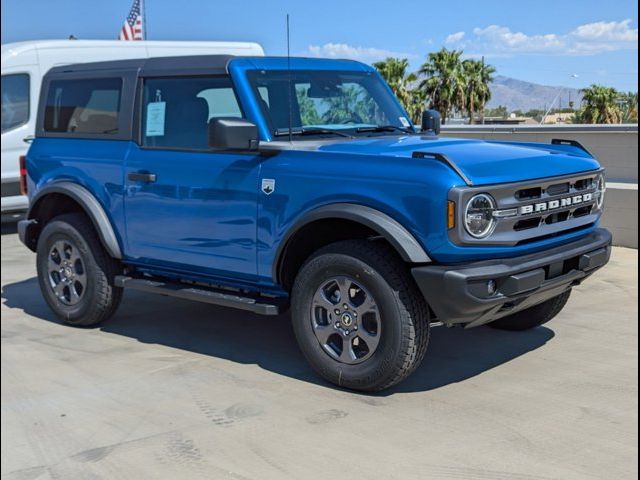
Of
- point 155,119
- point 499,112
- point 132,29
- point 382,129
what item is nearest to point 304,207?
point 382,129

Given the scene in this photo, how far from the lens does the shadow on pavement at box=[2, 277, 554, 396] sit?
204 inches

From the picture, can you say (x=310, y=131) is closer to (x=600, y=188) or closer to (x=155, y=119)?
(x=155, y=119)

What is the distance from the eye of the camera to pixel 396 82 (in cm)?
4653

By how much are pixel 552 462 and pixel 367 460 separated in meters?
0.82

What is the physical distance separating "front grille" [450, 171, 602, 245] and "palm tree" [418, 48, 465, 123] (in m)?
49.5

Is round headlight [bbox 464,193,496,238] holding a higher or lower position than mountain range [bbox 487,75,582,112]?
lower

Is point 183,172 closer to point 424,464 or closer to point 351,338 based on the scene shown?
point 351,338

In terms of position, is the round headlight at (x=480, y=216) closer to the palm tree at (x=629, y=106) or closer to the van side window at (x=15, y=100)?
the palm tree at (x=629, y=106)

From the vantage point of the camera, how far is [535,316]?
5828 mm

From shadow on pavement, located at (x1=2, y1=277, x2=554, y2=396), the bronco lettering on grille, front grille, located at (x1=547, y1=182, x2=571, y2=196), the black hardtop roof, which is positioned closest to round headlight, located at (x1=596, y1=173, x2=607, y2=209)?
the bronco lettering on grille

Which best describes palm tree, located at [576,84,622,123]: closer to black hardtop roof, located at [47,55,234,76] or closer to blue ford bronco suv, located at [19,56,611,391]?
blue ford bronco suv, located at [19,56,611,391]

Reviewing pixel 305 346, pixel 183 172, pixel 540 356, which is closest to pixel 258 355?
pixel 305 346

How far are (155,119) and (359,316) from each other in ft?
7.35

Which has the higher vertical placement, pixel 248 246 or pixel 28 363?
pixel 248 246
